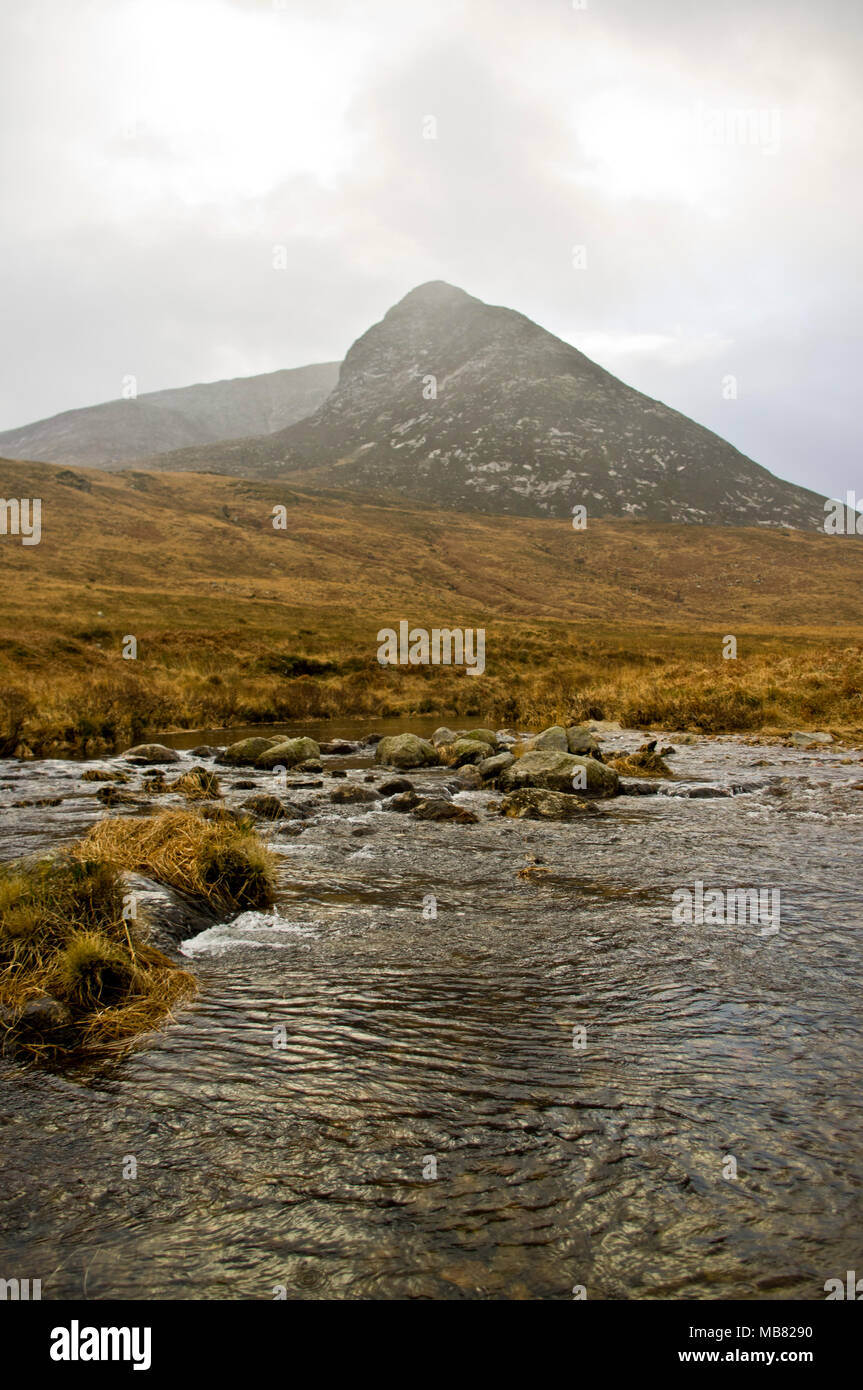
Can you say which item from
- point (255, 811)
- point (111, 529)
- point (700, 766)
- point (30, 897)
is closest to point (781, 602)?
point (111, 529)

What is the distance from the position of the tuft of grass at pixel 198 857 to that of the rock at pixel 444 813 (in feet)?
17.0

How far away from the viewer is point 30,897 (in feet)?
24.8

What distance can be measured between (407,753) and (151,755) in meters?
8.06

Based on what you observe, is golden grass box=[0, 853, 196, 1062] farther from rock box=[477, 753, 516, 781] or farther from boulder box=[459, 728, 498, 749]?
boulder box=[459, 728, 498, 749]

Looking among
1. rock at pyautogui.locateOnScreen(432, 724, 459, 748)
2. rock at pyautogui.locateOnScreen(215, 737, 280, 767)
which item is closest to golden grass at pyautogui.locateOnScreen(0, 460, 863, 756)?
rock at pyautogui.locateOnScreen(432, 724, 459, 748)

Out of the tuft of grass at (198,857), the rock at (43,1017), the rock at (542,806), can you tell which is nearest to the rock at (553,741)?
the rock at (542,806)

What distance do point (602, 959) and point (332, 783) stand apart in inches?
501

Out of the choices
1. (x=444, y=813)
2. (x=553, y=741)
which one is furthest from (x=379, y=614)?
(x=444, y=813)

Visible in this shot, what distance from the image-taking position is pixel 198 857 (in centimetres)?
1000

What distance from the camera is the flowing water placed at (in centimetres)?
384

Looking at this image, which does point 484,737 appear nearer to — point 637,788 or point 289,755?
point 289,755

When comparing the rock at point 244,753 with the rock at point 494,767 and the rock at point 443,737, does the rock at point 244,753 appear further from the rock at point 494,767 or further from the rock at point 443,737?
the rock at point 494,767

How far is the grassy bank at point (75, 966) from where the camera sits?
20.1ft
